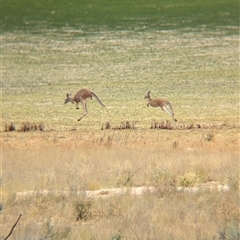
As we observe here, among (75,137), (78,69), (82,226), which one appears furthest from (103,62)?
(82,226)

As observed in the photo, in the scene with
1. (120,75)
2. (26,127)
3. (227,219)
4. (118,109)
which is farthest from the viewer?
(26,127)

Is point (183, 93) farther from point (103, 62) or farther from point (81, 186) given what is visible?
point (81, 186)

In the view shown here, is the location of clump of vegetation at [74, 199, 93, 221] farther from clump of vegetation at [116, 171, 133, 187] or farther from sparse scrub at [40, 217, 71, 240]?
clump of vegetation at [116, 171, 133, 187]

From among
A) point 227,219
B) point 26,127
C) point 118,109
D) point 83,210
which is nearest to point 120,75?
point 118,109

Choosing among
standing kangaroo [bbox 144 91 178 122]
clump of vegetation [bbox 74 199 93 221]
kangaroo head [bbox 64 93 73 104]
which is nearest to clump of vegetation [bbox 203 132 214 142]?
standing kangaroo [bbox 144 91 178 122]

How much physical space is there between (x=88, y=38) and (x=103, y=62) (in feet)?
1.94

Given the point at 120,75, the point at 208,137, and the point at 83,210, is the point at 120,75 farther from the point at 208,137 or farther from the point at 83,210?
the point at 83,210

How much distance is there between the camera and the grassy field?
11.1 metres

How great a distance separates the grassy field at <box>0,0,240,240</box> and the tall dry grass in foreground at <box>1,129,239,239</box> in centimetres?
2

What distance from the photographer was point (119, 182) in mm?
10977

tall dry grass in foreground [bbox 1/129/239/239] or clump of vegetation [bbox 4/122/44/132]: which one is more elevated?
clump of vegetation [bbox 4/122/44/132]

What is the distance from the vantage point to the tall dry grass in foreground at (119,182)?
27.1 ft

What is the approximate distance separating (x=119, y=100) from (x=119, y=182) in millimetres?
1216

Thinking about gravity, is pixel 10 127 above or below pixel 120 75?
below
